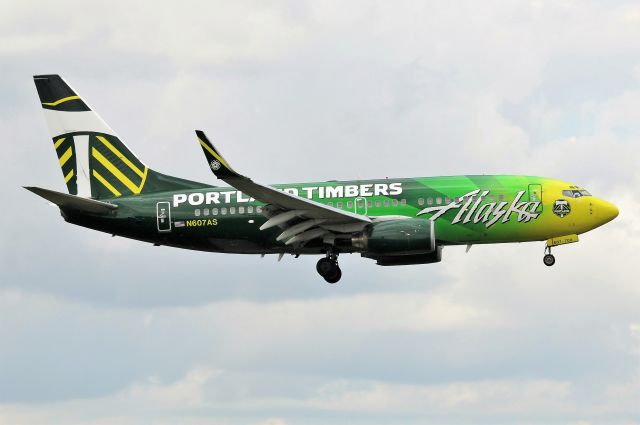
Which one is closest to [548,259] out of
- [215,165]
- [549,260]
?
[549,260]

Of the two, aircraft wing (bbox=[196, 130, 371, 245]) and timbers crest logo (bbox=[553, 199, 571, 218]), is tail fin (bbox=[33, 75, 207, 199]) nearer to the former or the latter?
aircraft wing (bbox=[196, 130, 371, 245])

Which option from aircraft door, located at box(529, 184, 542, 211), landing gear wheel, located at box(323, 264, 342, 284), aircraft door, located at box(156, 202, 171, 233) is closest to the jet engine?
landing gear wheel, located at box(323, 264, 342, 284)

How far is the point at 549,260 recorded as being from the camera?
69000mm

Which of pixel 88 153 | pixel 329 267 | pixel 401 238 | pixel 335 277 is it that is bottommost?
pixel 335 277

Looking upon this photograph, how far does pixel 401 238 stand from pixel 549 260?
817 centimetres

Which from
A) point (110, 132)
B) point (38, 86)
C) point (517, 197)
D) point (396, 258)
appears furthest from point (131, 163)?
point (517, 197)

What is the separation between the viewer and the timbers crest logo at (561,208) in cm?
6781

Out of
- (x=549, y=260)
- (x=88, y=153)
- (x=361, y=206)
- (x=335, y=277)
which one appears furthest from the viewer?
(x=88, y=153)

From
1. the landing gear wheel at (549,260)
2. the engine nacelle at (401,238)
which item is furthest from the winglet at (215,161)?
the landing gear wheel at (549,260)

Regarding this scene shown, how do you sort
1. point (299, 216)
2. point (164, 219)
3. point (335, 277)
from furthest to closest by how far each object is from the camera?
point (164, 219)
point (335, 277)
point (299, 216)

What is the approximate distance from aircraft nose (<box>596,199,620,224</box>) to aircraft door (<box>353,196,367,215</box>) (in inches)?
449

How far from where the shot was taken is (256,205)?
6981 centimetres

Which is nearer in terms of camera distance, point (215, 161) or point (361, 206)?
point (215, 161)

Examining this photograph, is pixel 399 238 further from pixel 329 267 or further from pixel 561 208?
pixel 561 208
